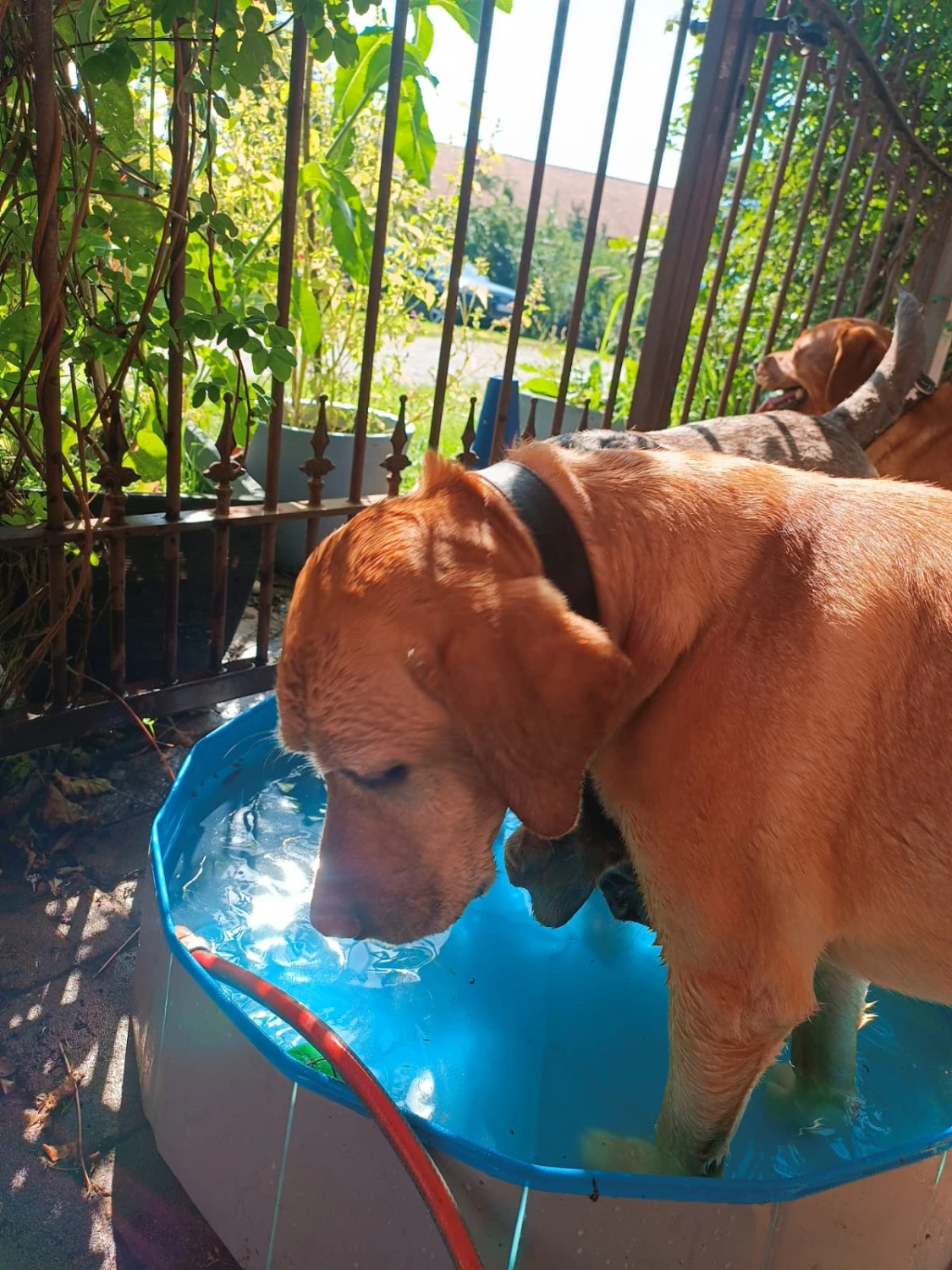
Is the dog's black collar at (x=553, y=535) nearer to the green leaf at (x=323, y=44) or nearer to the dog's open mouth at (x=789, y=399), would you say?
the green leaf at (x=323, y=44)

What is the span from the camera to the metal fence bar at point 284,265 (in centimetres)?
326

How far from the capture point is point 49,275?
109 inches

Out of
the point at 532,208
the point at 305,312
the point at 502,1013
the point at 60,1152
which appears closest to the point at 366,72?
the point at 305,312

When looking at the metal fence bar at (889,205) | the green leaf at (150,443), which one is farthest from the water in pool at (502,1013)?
the metal fence bar at (889,205)

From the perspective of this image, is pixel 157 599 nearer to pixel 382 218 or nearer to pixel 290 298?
pixel 290 298

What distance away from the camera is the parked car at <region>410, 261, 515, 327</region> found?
7.22m

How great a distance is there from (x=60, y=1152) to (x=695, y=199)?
5.15 m

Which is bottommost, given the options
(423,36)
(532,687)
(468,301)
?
(468,301)

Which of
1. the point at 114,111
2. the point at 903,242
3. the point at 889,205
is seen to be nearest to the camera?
the point at 114,111

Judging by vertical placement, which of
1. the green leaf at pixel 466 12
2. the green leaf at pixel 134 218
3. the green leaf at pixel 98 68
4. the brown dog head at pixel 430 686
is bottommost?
the brown dog head at pixel 430 686

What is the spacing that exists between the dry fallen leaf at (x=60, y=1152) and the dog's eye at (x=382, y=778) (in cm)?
124

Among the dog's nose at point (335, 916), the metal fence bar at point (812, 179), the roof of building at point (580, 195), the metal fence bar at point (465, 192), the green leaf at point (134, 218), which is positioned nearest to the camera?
the dog's nose at point (335, 916)

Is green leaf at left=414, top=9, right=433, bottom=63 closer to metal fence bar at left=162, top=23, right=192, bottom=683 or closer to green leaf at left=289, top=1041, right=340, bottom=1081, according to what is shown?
metal fence bar at left=162, top=23, right=192, bottom=683

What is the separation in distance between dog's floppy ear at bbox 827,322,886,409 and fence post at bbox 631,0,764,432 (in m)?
1.16
